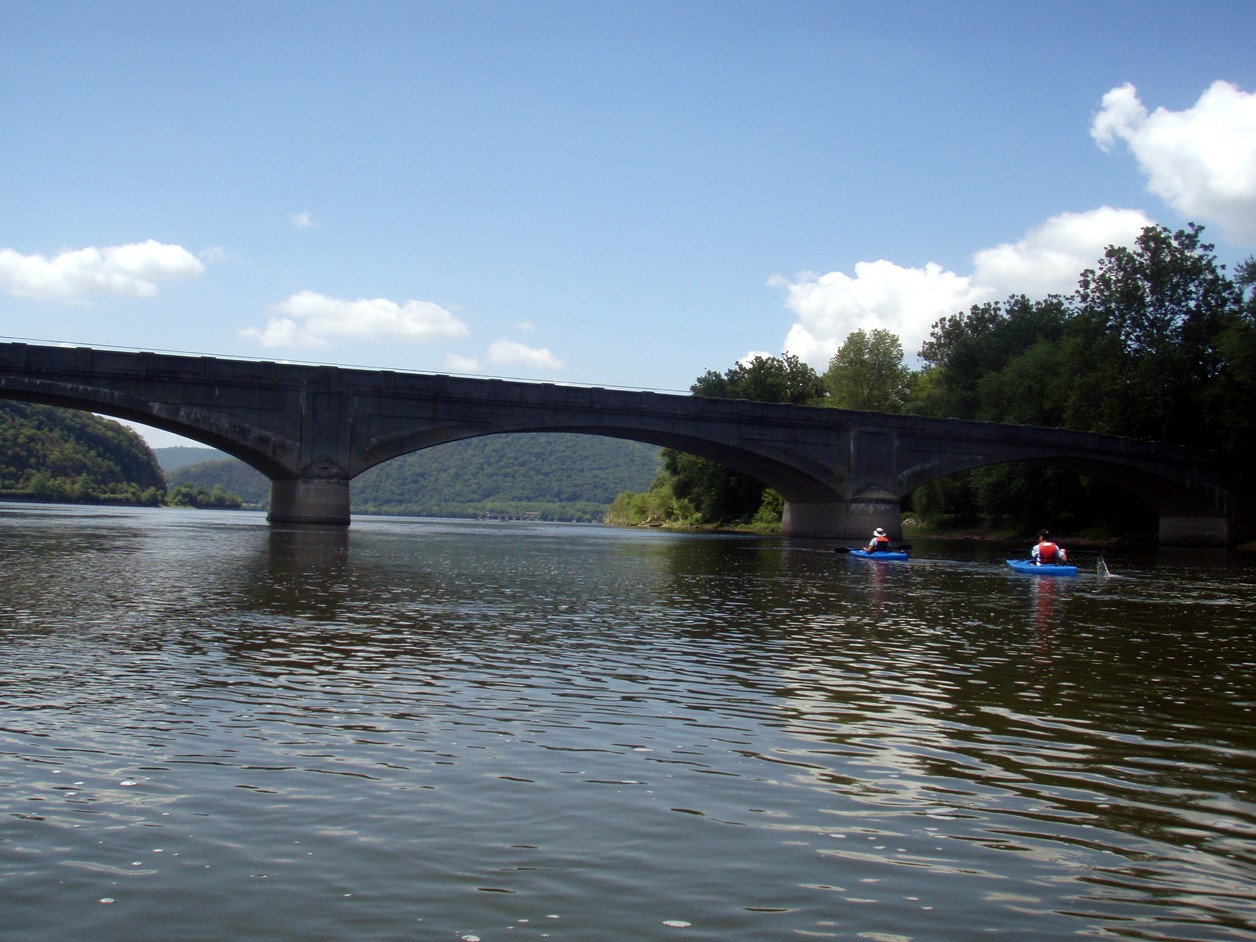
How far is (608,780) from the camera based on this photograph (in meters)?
8.73

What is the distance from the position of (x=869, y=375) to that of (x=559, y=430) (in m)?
51.9

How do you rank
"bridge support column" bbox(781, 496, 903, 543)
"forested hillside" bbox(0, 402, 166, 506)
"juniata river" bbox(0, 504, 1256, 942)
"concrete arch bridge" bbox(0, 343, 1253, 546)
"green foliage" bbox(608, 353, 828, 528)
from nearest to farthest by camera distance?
"juniata river" bbox(0, 504, 1256, 942) → "concrete arch bridge" bbox(0, 343, 1253, 546) → "bridge support column" bbox(781, 496, 903, 543) → "green foliage" bbox(608, 353, 828, 528) → "forested hillside" bbox(0, 402, 166, 506)

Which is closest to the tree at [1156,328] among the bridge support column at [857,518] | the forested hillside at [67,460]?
the bridge support column at [857,518]

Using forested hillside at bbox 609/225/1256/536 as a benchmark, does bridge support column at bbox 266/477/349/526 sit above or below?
below

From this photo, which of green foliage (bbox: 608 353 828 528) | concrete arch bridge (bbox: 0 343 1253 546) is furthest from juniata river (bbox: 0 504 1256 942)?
green foliage (bbox: 608 353 828 528)

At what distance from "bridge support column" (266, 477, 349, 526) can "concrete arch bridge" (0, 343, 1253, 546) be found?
A: 6 centimetres

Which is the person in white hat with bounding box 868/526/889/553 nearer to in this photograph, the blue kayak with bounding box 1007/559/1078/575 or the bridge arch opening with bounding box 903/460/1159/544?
the blue kayak with bounding box 1007/559/1078/575

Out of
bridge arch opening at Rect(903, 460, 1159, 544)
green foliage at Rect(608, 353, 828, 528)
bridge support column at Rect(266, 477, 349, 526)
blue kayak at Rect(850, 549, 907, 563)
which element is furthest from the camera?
green foliage at Rect(608, 353, 828, 528)

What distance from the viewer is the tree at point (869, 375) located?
362 feet

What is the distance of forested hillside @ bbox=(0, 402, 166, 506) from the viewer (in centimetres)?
15775

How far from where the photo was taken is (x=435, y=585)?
2795 centimetres

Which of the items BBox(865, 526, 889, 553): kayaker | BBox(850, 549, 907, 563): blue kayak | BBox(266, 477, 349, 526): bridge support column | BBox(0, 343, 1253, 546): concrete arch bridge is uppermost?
BBox(0, 343, 1253, 546): concrete arch bridge

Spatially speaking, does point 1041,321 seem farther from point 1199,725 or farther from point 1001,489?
point 1199,725

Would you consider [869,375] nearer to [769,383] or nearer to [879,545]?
[769,383]
